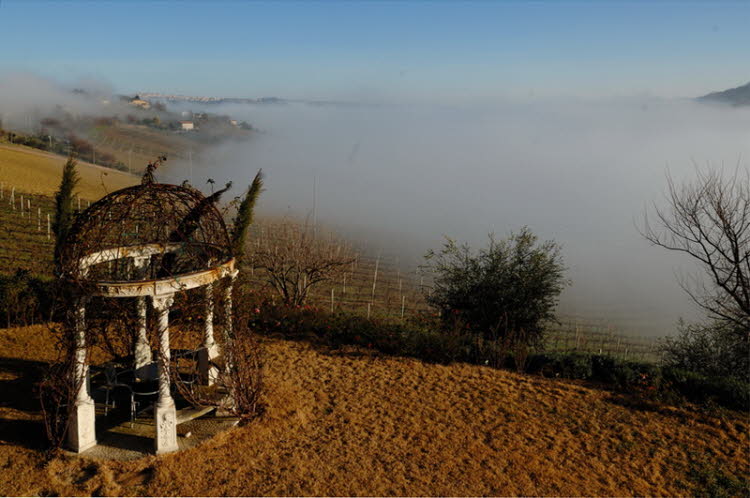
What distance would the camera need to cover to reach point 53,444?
7953 mm

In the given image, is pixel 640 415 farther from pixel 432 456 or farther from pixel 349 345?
pixel 349 345

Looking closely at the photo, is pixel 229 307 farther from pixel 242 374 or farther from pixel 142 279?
pixel 142 279

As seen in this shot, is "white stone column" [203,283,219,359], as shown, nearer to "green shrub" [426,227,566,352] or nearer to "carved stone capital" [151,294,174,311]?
"carved stone capital" [151,294,174,311]

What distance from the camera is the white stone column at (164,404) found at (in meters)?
7.82

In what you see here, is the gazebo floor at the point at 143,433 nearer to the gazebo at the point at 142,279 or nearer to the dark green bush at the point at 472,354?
the gazebo at the point at 142,279

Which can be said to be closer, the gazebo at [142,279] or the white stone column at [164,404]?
the gazebo at [142,279]

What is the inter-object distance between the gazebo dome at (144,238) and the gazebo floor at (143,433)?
102 inches

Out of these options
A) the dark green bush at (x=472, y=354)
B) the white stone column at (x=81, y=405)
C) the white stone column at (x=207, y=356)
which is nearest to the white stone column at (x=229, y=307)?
the white stone column at (x=207, y=356)

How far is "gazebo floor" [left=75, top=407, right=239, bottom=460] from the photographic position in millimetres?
8023

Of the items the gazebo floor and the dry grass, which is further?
the dry grass

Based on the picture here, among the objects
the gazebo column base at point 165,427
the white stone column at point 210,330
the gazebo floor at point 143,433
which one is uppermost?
the white stone column at point 210,330

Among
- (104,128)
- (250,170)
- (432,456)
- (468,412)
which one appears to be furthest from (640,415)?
(104,128)

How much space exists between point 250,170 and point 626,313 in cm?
8298

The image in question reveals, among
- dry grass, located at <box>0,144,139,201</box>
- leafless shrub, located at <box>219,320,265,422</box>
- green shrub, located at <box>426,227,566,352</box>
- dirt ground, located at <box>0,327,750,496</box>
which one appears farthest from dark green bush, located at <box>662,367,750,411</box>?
dry grass, located at <box>0,144,139,201</box>
